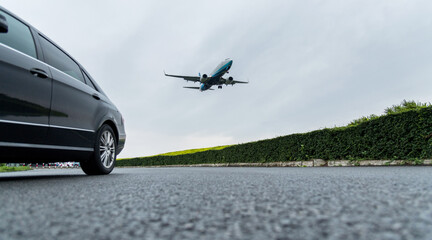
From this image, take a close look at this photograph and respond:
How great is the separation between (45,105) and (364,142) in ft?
30.3

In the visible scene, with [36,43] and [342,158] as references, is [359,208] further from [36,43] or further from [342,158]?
[342,158]

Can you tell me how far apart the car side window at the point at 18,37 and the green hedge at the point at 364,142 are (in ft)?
29.8

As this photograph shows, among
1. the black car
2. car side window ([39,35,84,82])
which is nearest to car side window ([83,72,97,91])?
the black car

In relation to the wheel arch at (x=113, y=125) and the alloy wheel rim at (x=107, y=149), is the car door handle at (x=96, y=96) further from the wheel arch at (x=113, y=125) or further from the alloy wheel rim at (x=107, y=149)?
the alloy wheel rim at (x=107, y=149)

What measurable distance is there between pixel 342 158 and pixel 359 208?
965 cm

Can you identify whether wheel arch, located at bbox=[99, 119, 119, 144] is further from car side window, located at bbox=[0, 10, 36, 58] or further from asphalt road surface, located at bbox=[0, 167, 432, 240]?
asphalt road surface, located at bbox=[0, 167, 432, 240]

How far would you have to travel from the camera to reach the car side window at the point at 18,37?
311 cm

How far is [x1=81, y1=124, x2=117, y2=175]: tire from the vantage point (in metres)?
4.31

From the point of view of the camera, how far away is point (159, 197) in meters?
2.02

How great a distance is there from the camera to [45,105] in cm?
331

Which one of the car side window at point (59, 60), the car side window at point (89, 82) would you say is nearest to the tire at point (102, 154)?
the car side window at point (89, 82)

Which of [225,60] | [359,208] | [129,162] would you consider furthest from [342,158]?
[129,162]

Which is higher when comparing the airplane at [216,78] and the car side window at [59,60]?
the airplane at [216,78]

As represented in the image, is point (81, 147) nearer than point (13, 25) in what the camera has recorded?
No
